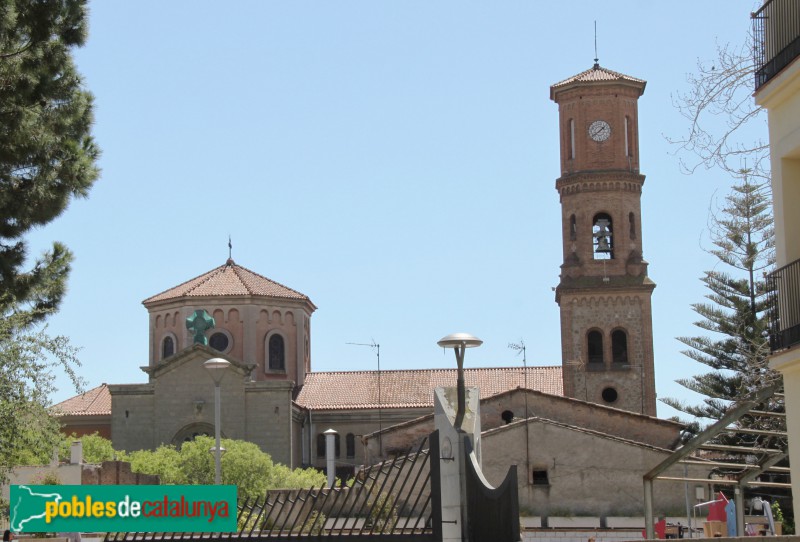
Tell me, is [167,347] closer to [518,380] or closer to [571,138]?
[518,380]

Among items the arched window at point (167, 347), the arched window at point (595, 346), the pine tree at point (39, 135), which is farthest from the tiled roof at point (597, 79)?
the pine tree at point (39, 135)

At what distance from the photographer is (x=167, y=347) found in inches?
2297

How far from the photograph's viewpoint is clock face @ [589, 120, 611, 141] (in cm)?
5200

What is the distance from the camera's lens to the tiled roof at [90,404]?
5806 centimetres

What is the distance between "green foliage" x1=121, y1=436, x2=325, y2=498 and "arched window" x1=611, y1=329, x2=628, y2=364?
41.1ft

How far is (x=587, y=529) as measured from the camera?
124 feet

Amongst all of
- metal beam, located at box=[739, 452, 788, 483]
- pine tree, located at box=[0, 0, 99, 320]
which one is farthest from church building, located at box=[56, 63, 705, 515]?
metal beam, located at box=[739, 452, 788, 483]

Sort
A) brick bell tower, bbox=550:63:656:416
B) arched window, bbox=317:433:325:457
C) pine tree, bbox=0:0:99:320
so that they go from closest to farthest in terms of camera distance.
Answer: pine tree, bbox=0:0:99:320 → brick bell tower, bbox=550:63:656:416 → arched window, bbox=317:433:325:457

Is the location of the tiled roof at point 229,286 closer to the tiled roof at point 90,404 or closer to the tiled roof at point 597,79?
the tiled roof at point 90,404

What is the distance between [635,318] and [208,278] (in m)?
20.5

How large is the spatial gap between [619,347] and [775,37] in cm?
3976

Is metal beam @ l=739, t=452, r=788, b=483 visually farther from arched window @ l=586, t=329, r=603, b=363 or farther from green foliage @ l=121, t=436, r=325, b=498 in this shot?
arched window @ l=586, t=329, r=603, b=363

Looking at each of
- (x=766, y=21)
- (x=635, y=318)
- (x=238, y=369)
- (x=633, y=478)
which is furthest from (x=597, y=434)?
(x=766, y=21)

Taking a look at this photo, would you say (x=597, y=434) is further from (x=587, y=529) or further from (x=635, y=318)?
(x=635, y=318)
